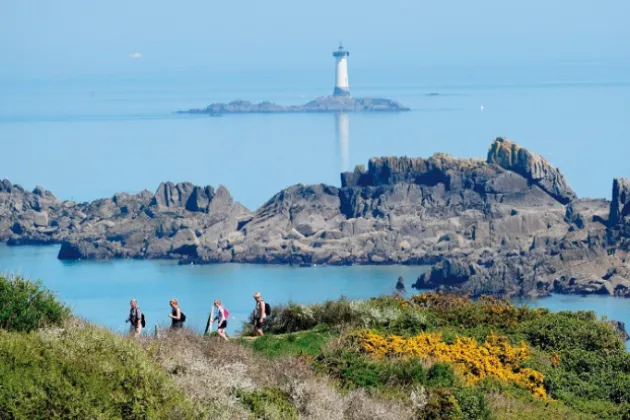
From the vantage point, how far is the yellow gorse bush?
16375mm

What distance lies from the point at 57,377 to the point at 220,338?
391 centimetres

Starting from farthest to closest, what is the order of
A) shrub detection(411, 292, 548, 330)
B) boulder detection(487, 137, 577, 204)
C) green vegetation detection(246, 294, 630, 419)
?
boulder detection(487, 137, 577, 204)
shrub detection(411, 292, 548, 330)
green vegetation detection(246, 294, 630, 419)

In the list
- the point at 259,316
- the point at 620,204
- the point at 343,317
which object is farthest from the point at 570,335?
the point at 620,204

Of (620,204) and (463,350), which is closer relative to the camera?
(463,350)

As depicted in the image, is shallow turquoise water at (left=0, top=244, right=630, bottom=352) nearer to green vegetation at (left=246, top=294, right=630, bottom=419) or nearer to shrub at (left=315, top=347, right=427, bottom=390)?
green vegetation at (left=246, top=294, right=630, bottom=419)

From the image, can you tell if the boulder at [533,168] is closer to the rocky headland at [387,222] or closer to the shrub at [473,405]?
the rocky headland at [387,222]

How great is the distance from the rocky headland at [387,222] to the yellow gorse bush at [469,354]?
63.4 meters

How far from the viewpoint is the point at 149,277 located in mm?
87000

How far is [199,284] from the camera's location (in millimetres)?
82125

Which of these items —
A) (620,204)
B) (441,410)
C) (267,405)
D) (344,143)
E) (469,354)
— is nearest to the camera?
(267,405)

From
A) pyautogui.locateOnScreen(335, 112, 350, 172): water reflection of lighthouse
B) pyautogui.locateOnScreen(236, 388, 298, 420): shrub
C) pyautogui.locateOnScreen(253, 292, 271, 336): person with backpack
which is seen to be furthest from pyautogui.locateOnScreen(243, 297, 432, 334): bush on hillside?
pyautogui.locateOnScreen(335, 112, 350, 172): water reflection of lighthouse

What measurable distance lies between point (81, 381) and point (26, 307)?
95.6 inches

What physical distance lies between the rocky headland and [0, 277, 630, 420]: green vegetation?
204 ft

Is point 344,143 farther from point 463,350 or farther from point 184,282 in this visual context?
point 463,350
